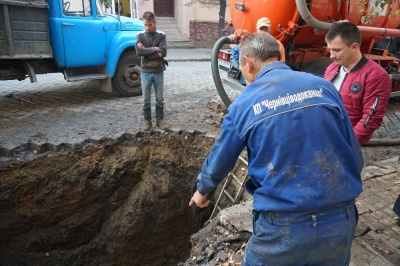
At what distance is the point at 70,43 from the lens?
6188 mm

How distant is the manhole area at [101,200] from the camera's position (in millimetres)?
4891

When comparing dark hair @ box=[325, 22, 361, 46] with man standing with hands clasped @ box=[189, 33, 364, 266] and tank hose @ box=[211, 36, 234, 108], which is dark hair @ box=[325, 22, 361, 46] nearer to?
man standing with hands clasped @ box=[189, 33, 364, 266]

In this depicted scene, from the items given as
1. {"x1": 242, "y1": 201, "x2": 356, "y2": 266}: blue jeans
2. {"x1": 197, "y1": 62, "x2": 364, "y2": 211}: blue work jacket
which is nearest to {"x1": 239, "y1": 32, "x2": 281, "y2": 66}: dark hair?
{"x1": 197, "y1": 62, "x2": 364, "y2": 211}: blue work jacket

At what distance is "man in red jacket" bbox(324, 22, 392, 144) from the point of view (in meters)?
2.78

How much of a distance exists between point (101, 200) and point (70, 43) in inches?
124

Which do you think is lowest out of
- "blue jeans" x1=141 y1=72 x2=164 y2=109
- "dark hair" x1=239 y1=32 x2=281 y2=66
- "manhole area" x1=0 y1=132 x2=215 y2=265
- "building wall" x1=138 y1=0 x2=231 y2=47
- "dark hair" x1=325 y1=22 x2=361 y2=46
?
"manhole area" x1=0 y1=132 x2=215 y2=265

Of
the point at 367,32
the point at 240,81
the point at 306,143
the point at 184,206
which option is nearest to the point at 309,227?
the point at 306,143

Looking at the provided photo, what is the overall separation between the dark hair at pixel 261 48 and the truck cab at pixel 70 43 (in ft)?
16.4

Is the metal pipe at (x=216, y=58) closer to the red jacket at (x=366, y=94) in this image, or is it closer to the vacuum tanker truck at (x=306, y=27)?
the vacuum tanker truck at (x=306, y=27)

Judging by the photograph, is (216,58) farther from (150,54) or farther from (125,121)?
(125,121)

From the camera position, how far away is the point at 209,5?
612 inches

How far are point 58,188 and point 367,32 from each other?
6068mm

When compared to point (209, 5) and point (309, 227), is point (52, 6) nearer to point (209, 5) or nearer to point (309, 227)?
point (309, 227)

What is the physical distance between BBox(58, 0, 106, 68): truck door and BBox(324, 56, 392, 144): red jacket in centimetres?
518
